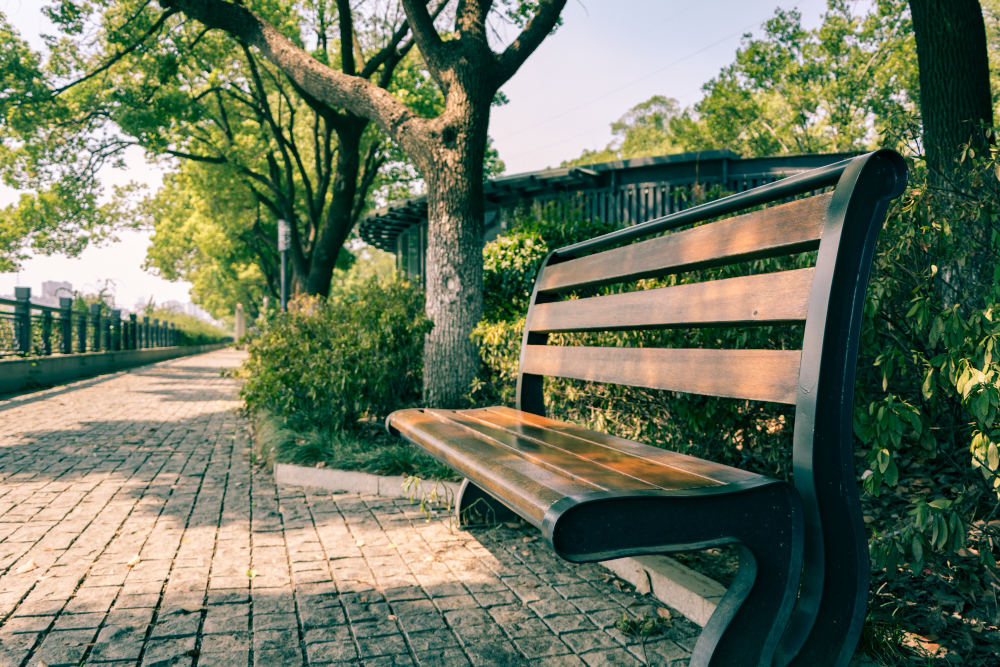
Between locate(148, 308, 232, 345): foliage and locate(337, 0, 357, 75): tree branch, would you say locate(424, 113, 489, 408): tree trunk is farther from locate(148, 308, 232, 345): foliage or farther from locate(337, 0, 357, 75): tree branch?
locate(148, 308, 232, 345): foliage

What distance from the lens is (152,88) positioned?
1247 centimetres

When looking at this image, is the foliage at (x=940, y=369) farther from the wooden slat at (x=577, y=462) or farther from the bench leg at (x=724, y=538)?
the wooden slat at (x=577, y=462)

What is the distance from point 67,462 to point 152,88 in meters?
9.90

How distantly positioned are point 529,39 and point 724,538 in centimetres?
556

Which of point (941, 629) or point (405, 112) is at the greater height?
point (405, 112)

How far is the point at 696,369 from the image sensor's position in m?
2.04

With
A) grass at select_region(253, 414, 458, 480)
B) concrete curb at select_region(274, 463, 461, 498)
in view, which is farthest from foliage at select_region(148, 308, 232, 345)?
concrete curb at select_region(274, 463, 461, 498)

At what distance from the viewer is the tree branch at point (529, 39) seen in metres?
5.95

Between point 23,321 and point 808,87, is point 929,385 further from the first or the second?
point 808,87

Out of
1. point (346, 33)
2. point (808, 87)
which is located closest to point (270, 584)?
point (346, 33)

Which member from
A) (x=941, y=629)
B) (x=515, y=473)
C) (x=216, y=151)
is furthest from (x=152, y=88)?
(x=941, y=629)

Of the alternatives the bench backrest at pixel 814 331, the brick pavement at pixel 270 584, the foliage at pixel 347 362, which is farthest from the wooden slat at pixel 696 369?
the foliage at pixel 347 362

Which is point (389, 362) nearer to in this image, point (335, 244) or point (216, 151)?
Answer: point (335, 244)

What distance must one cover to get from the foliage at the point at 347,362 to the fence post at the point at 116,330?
13864 mm
